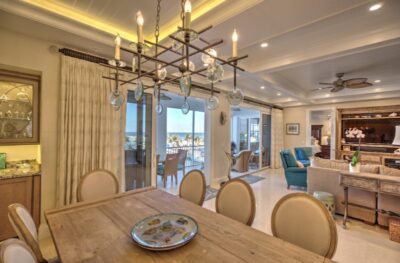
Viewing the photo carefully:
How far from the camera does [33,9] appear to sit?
198 centimetres

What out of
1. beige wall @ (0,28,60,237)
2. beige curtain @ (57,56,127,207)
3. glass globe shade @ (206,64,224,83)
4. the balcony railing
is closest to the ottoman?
glass globe shade @ (206,64,224,83)

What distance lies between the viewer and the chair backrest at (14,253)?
813 mm

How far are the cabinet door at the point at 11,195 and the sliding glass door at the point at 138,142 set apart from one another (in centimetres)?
136

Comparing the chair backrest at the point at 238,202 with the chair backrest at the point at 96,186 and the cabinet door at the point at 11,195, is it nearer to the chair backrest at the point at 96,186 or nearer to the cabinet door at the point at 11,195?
the chair backrest at the point at 96,186

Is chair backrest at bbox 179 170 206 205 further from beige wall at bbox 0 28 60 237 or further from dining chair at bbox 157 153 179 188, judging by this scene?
dining chair at bbox 157 153 179 188

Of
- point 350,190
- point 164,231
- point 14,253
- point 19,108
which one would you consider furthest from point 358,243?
point 19,108

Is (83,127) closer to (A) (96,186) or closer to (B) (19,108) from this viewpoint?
(B) (19,108)

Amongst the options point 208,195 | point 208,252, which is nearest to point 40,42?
point 208,252

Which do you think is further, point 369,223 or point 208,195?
point 208,195

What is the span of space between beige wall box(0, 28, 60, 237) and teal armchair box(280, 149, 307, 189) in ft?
15.8

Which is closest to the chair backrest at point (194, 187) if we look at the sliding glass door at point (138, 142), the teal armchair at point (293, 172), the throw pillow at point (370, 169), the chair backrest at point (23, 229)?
the chair backrest at point (23, 229)

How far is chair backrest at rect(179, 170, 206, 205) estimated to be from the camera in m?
2.10

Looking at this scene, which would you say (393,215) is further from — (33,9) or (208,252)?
(33,9)

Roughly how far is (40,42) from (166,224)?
9.23 ft
